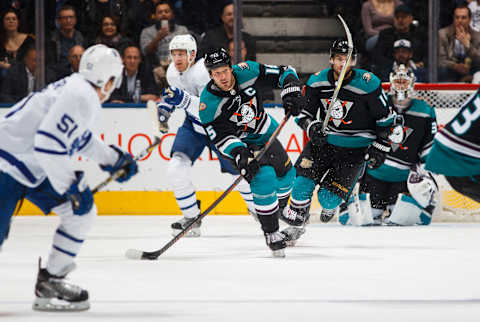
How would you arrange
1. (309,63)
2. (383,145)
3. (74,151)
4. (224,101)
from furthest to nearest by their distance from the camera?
1. (309,63)
2. (383,145)
3. (224,101)
4. (74,151)

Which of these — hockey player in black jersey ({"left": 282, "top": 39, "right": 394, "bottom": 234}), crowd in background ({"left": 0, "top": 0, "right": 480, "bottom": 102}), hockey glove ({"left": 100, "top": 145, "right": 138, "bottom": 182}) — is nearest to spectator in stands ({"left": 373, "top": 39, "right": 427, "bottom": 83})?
crowd in background ({"left": 0, "top": 0, "right": 480, "bottom": 102})

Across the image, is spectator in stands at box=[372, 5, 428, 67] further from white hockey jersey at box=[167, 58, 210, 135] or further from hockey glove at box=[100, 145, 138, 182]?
Answer: hockey glove at box=[100, 145, 138, 182]

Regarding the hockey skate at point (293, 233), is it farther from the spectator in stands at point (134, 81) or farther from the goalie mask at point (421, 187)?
the spectator in stands at point (134, 81)

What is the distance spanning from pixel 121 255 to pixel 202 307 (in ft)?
5.64

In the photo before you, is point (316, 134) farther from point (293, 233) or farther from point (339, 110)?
point (293, 233)

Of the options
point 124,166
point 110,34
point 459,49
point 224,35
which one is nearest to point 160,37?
point 110,34

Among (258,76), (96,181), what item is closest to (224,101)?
(258,76)

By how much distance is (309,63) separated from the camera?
7727 millimetres

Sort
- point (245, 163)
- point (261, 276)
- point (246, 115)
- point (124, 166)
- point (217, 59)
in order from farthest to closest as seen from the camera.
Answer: point (246, 115) → point (217, 59) → point (245, 163) → point (261, 276) → point (124, 166)

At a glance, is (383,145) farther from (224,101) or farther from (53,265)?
(53,265)

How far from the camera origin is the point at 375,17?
24.9 feet

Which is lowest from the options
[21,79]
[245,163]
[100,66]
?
[21,79]

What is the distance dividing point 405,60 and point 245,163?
330 cm

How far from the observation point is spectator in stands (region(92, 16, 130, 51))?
7.36 meters
